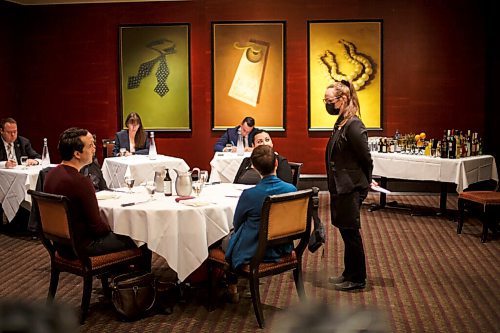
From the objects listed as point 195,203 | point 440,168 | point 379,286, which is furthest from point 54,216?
point 440,168

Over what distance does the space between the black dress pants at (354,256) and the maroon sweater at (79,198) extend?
1746mm

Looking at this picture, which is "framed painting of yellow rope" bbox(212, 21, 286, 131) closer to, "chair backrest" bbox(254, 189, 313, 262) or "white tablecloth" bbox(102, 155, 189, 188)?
"white tablecloth" bbox(102, 155, 189, 188)

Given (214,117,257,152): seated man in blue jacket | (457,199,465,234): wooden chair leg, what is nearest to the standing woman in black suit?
(457,199,465,234): wooden chair leg

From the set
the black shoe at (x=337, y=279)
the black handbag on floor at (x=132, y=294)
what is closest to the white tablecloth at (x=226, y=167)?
the black shoe at (x=337, y=279)

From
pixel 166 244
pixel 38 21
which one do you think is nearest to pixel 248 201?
pixel 166 244

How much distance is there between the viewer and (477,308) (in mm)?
4301

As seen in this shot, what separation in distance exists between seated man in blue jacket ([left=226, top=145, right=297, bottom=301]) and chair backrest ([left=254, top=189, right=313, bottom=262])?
6 centimetres

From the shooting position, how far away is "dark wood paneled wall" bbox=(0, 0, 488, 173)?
8.98 meters

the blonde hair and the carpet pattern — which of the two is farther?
the blonde hair

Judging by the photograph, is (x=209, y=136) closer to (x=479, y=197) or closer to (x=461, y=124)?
(x=461, y=124)

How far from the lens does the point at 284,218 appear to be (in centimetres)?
388

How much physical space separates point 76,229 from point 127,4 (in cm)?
620

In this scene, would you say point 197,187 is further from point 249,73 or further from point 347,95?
point 249,73

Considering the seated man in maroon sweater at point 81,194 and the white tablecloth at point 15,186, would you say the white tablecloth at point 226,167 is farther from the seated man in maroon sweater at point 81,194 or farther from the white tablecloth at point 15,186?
the seated man in maroon sweater at point 81,194
